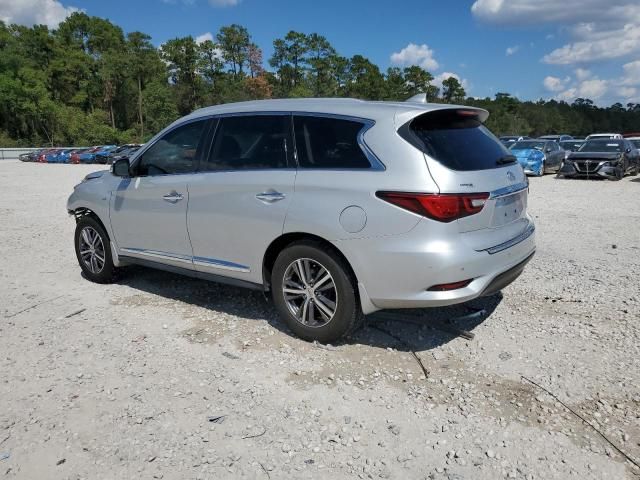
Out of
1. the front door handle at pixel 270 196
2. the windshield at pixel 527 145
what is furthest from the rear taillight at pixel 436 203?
the windshield at pixel 527 145

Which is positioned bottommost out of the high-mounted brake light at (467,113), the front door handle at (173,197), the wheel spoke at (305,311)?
the wheel spoke at (305,311)

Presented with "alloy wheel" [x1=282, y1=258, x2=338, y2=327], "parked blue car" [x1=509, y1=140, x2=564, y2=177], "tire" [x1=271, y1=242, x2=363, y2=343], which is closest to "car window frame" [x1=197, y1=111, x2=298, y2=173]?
"tire" [x1=271, y1=242, x2=363, y2=343]

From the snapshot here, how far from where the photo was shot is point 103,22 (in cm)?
9156

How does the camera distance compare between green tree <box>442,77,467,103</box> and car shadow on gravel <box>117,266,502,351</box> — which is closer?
car shadow on gravel <box>117,266,502,351</box>

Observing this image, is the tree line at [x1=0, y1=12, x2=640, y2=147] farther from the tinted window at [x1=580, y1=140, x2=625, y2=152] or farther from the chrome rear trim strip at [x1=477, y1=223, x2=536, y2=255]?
the chrome rear trim strip at [x1=477, y1=223, x2=536, y2=255]

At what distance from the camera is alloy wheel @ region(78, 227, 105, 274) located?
5609mm

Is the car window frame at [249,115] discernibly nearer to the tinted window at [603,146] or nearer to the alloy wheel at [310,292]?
the alloy wheel at [310,292]

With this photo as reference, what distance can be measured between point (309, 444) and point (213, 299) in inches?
103

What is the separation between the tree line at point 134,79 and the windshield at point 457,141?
66473mm

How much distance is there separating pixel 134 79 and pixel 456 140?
3382 inches

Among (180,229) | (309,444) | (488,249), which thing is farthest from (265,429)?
(180,229)

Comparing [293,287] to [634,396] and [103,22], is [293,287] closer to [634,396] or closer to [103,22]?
[634,396]

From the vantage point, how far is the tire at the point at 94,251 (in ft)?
18.1

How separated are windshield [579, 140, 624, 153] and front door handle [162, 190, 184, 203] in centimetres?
1813
